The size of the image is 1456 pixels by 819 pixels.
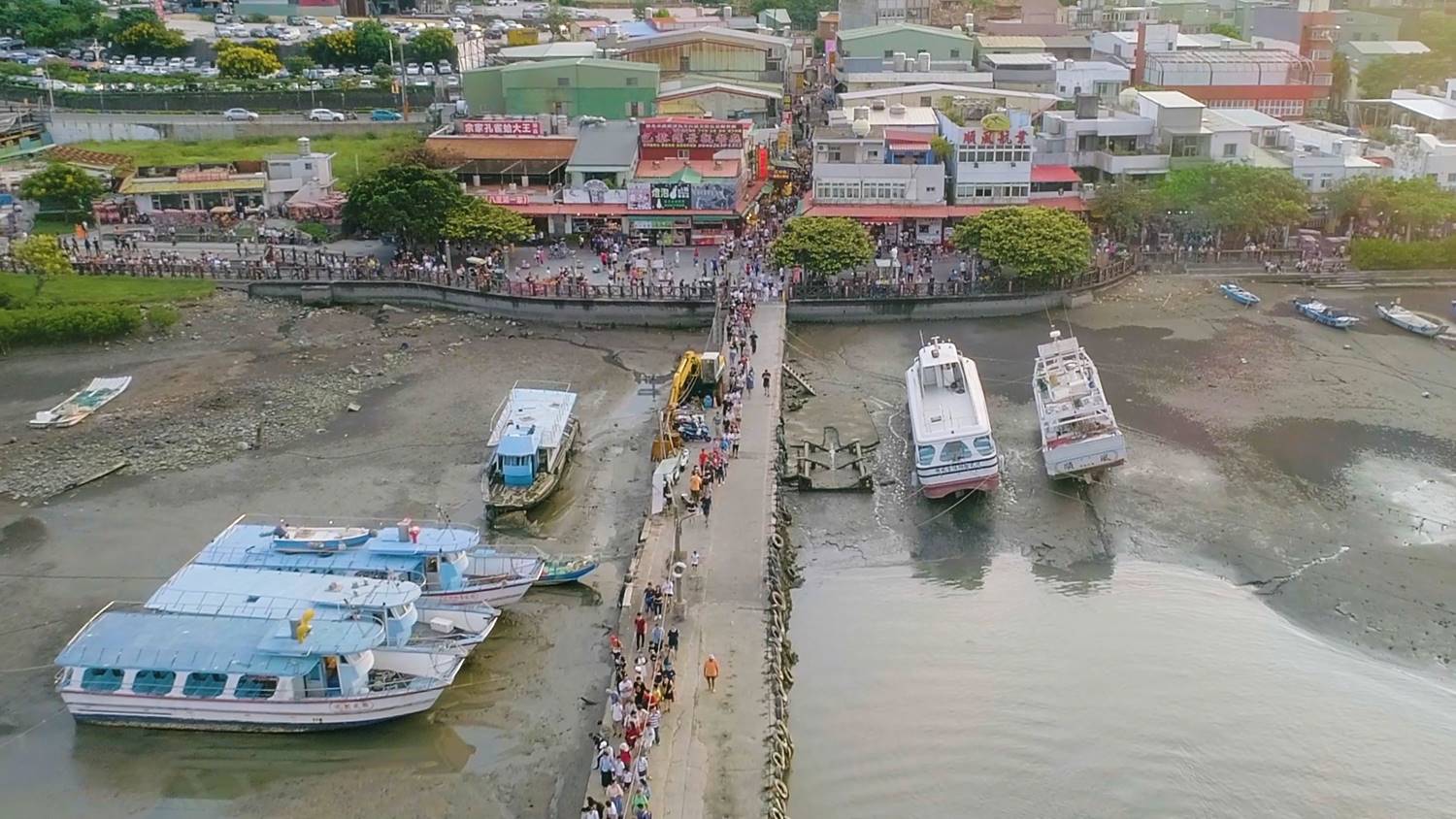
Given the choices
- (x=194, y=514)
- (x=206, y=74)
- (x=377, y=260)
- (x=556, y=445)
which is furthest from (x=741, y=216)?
(x=206, y=74)

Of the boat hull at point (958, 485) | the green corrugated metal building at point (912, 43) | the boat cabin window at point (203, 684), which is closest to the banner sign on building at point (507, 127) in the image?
the green corrugated metal building at point (912, 43)

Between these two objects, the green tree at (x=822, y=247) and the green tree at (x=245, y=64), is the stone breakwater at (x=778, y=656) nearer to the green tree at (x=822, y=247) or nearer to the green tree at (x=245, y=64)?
the green tree at (x=822, y=247)

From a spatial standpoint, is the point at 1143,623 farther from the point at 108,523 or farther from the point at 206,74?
the point at 206,74

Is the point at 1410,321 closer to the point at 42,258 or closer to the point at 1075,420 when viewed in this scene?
the point at 1075,420

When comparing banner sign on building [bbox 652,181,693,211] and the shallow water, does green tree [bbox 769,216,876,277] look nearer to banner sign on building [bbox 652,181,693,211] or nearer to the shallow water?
banner sign on building [bbox 652,181,693,211]

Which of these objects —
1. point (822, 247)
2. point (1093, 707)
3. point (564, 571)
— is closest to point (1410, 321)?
point (822, 247)
